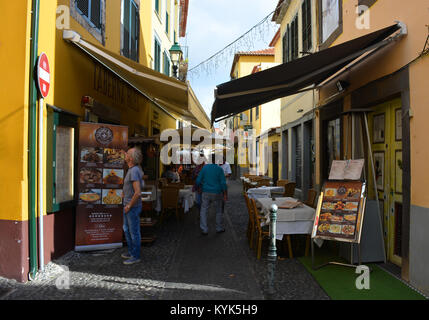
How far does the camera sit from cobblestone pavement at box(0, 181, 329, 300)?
4.25m

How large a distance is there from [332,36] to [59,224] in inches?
266

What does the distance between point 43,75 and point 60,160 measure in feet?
4.96

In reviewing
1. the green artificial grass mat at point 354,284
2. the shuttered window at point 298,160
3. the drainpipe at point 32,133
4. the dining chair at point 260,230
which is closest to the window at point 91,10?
the drainpipe at point 32,133

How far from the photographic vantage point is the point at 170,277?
4.90m

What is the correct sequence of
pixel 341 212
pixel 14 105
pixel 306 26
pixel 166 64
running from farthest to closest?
pixel 166 64
pixel 306 26
pixel 341 212
pixel 14 105

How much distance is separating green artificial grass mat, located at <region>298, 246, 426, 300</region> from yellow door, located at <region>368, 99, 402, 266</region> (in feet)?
1.84

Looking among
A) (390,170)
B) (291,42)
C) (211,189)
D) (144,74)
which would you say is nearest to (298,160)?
(291,42)

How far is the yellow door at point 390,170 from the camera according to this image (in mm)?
5309

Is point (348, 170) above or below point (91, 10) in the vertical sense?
below

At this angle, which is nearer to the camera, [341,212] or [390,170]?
[341,212]

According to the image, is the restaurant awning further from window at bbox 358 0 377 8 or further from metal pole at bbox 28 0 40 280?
window at bbox 358 0 377 8

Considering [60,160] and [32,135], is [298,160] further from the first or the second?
[32,135]

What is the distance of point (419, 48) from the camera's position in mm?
4328

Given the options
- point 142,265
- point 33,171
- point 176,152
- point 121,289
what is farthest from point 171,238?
point 176,152
